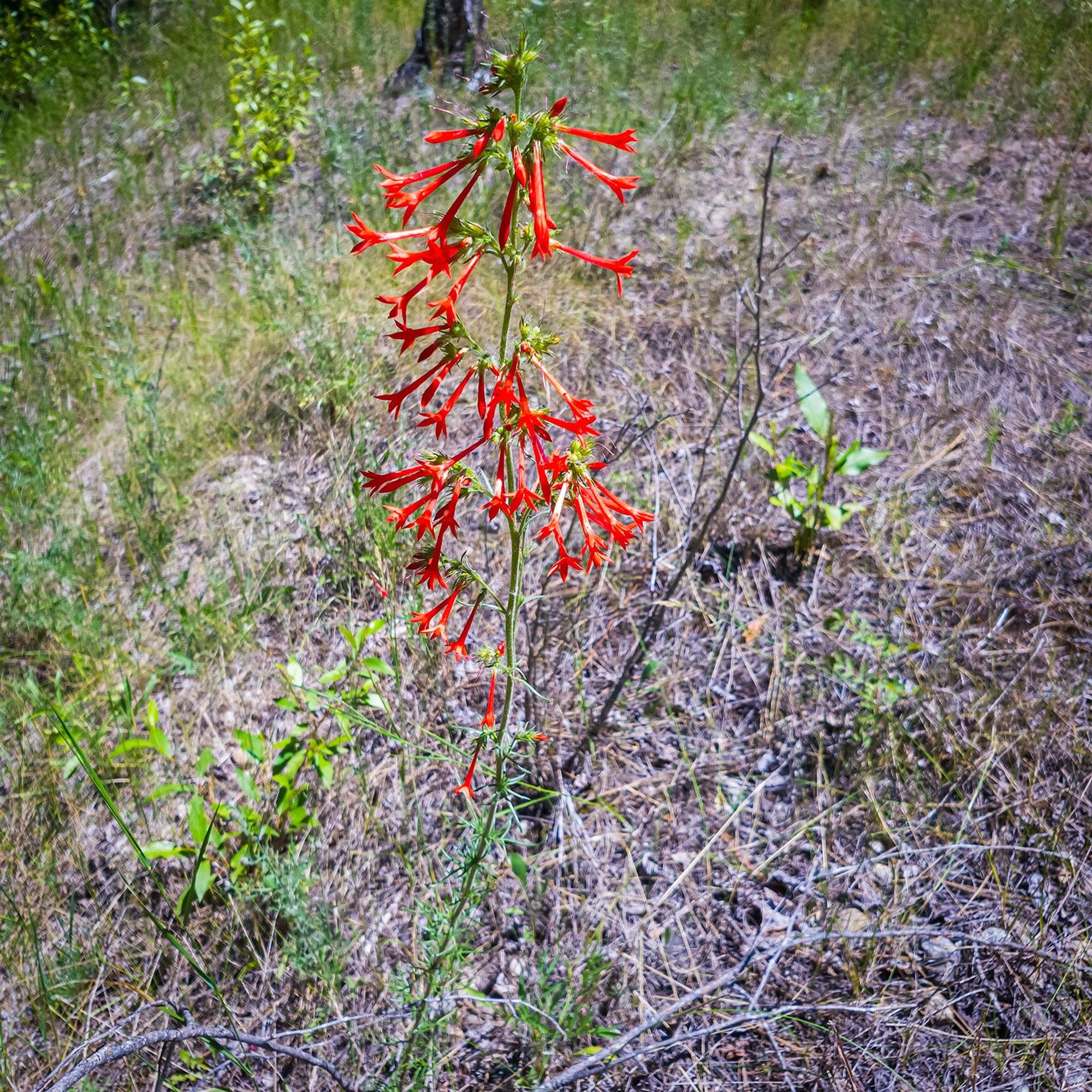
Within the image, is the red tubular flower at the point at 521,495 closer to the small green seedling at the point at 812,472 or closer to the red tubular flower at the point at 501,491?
the red tubular flower at the point at 501,491

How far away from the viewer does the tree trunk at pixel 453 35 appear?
531cm

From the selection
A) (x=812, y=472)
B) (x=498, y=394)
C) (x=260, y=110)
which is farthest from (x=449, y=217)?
(x=260, y=110)

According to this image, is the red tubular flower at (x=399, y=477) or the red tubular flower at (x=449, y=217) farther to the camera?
the red tubular flower at (x=399, y=477)

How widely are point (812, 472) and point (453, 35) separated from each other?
4669 mm

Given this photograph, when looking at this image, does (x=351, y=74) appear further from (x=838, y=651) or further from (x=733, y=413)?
(x=838, y=651)

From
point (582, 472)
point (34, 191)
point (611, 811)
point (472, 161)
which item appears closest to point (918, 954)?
point (611, 811)

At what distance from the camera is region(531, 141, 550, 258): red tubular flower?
120cm

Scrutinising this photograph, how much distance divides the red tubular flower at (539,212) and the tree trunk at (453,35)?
4.89m

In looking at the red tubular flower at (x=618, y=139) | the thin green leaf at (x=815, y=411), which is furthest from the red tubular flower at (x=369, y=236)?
the thin green leaf at (x=815, y=411)

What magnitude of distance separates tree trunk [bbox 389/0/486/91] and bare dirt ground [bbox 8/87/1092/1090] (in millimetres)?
2634

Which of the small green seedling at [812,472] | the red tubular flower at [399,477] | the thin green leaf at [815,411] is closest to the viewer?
the red tubular flower at [399,477]

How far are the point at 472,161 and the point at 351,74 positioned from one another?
232 inches

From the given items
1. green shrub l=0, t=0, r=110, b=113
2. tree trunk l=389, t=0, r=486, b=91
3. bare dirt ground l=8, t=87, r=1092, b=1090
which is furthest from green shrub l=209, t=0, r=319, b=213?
bare dirt ground l=8, t=87, r=1092, b=1090

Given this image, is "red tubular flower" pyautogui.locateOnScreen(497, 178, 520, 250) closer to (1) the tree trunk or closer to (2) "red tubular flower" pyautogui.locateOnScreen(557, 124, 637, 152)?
(2) "red tubular flower" pyautogui.locateOnScreen(557, 124, 637, 152)
